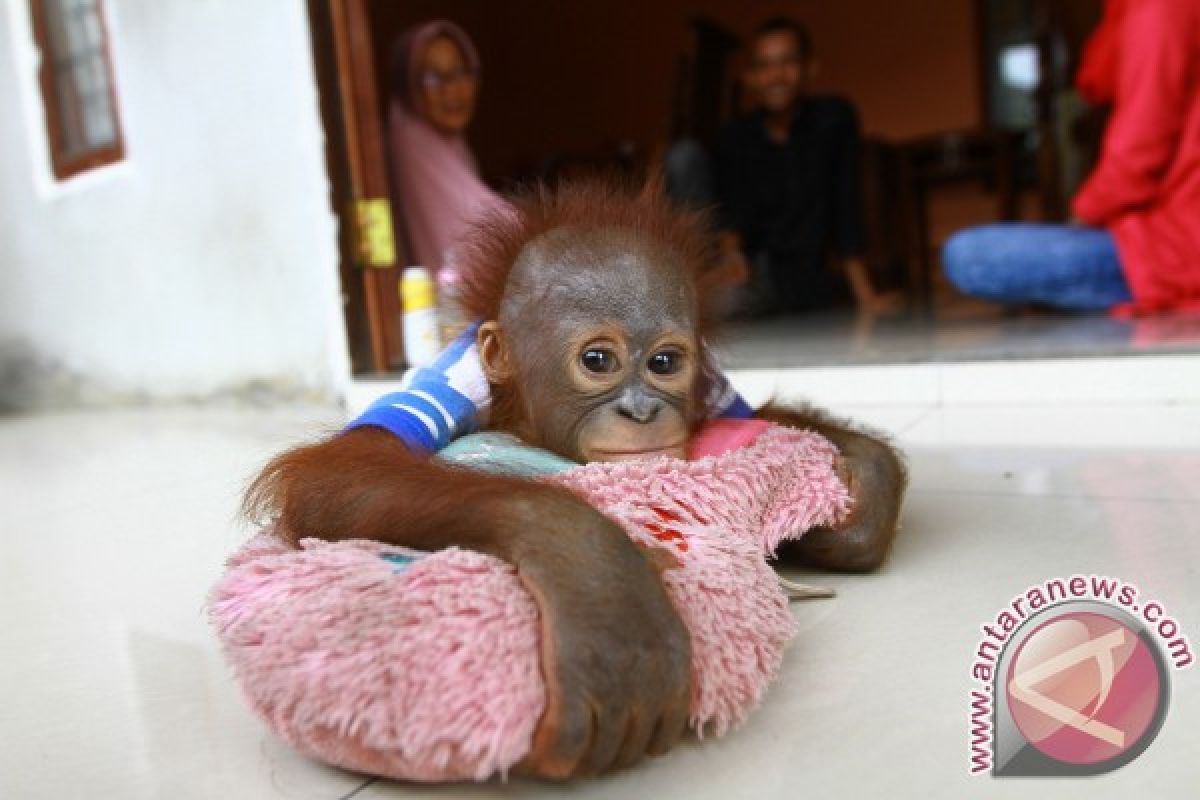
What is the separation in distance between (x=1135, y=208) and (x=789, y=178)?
4.87 ft

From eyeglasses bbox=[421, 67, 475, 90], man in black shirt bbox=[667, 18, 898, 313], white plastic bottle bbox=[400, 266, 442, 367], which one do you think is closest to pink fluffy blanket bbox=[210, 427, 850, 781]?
white plastic bottle bbox=[400, 266, 442, 367]

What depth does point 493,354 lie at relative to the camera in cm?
104

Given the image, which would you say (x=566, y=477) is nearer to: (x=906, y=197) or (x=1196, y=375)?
(x=1196, y=375)

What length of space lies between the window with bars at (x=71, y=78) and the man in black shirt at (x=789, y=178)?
214 centimetres

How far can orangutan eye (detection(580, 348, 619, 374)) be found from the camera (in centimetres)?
94

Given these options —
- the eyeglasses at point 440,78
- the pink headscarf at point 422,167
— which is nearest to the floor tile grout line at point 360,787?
the pink headscarf at point 422,167

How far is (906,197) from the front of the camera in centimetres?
578

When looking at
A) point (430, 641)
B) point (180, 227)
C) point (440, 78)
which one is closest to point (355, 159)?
point (440, 78)

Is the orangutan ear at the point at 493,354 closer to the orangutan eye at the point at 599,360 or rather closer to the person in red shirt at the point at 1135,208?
the orangutan eye at the point at 599,360

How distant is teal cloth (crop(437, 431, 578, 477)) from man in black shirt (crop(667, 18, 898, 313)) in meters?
2.99

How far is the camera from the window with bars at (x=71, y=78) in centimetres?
364

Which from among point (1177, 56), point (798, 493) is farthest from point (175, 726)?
point (1177, 56)

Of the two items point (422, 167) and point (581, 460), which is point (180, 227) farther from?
point (581, 460)

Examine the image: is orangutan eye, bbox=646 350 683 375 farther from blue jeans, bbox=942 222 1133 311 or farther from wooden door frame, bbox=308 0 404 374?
blue jeans, bbox=942 222 1133 311
